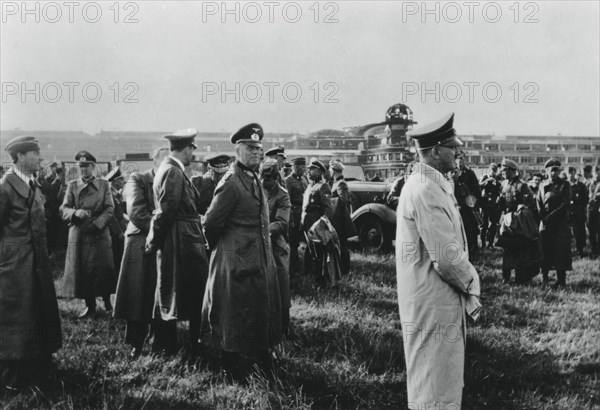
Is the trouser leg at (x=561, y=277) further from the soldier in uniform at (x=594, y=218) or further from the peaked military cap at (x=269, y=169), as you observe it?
the peaked military cap at (x=269, y=169)

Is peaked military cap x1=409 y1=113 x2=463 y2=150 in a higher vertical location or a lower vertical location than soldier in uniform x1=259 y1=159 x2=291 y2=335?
higher

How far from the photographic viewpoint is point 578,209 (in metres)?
13.0

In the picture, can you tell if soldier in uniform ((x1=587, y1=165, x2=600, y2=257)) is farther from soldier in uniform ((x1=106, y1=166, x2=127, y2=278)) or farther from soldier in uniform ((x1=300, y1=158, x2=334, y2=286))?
soldier in uniform ((x1=106, y1=166, x2=127, y2=278))

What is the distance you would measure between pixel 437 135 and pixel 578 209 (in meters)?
11.3

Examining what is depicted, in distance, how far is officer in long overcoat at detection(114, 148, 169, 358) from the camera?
17.8 ft

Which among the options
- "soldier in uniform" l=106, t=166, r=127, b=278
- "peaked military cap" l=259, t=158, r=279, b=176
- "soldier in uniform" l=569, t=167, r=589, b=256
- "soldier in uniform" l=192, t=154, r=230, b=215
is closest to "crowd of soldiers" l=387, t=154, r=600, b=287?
"peaked military cap" l=259, t=158, r=279, b=176

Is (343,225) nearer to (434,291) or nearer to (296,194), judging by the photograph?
(296,194)

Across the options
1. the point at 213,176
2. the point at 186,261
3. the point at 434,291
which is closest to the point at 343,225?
the point at 213,176

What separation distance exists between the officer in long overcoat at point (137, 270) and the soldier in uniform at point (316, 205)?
321 cm

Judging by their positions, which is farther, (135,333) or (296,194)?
(296,194)

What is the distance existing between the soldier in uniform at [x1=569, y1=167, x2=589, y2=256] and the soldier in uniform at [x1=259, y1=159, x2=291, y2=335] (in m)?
9.12

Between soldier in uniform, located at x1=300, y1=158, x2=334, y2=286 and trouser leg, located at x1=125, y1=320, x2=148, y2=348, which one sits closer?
trouser leg, located at x1=125, y1=320, x2=148, y2=348

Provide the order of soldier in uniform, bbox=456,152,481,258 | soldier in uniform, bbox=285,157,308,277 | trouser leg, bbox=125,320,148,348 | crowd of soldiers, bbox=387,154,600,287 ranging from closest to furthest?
1. trouser leg, bbox=125,320,148,348
2. crowd of soldiers, bbox=387,154,600,287
3. soldier in uniform, bbox=285,157,308,277
4. soldier in uniform, bbox=456,152,481,258

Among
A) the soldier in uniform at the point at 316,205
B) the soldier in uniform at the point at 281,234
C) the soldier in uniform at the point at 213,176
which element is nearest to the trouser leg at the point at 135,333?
the soldier in uniform at the point at 281,234
